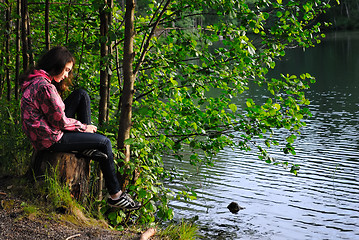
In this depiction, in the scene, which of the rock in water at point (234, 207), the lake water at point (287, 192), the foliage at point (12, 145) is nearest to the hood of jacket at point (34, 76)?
the foliage at point (12, 145)

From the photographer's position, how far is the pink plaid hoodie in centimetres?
418

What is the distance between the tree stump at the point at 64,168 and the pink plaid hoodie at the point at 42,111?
0.21 metres

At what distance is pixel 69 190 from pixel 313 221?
5.47m

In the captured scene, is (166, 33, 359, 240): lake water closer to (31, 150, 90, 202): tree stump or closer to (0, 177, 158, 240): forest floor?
(31, 150, 90, 202): tree stump

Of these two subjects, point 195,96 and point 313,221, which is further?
point 313,221

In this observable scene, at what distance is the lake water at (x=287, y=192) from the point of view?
811 centimetres

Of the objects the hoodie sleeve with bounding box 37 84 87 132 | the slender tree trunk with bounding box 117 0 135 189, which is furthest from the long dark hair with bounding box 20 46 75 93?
the slender tree trunk with bounding box 117 0 135 189

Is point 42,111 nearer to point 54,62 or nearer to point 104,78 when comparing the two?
point 54,62

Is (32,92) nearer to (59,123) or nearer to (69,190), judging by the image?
(59,123)

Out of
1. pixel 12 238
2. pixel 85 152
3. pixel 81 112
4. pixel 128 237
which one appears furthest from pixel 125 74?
pixel 12 238

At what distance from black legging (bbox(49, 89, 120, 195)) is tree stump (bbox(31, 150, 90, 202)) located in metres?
0.16

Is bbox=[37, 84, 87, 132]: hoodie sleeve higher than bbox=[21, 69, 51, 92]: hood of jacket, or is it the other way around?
bbox=[21, 69, 51, 92]: hood of jacket

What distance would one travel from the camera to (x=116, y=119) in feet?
17.6

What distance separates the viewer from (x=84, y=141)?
14.5ft
